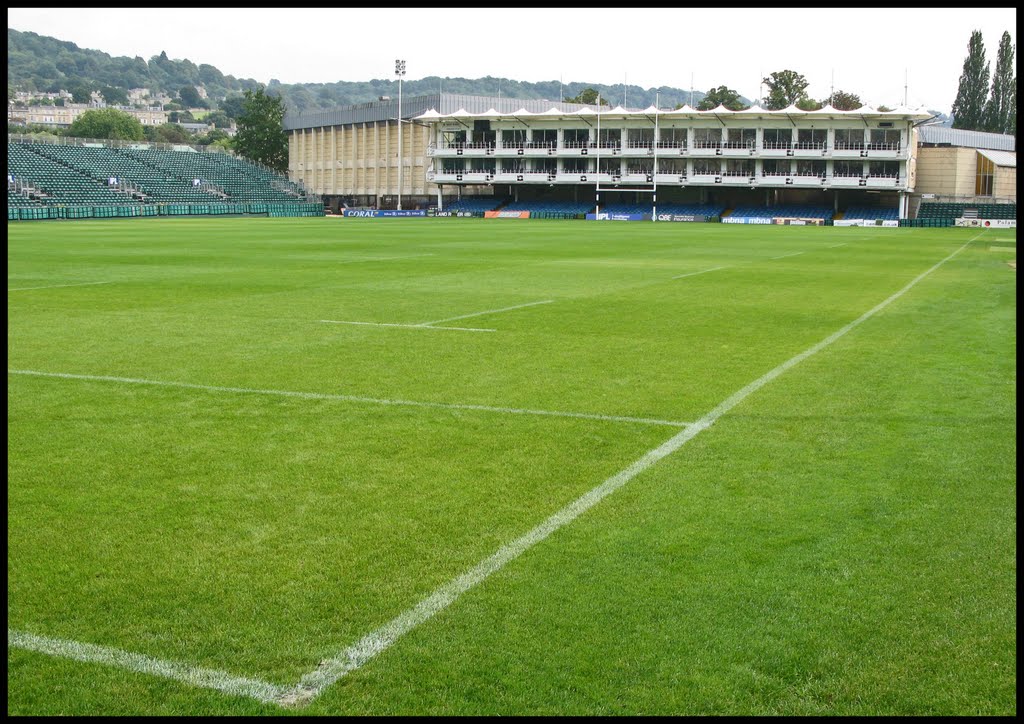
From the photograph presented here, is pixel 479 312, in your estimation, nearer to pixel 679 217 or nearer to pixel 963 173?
pixel 679 217

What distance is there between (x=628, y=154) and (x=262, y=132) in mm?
54138

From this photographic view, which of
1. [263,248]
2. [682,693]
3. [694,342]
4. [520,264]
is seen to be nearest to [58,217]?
[263,248]

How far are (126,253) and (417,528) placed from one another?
31.2m

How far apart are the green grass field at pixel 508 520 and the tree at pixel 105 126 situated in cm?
18332

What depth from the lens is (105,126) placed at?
185125mm

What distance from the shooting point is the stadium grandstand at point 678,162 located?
316ft

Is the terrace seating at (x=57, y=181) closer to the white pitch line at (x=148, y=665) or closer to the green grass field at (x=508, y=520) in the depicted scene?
the green grass field at (x=508, y=520)

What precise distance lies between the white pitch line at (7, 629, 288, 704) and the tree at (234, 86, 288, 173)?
13659 centimetres

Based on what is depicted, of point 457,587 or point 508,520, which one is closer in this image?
point 457,587

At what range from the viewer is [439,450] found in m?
9.02

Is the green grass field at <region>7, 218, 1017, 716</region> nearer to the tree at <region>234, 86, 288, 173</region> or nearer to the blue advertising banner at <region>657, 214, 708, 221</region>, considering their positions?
the blue advertising banner at <region>657, 214, 708, 221</region>

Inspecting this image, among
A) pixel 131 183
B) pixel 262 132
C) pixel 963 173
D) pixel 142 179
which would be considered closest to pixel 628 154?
pixel 963 173

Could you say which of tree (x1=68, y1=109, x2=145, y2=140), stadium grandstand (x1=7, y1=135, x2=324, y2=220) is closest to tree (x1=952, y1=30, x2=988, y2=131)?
stadium grandstand (x1=7, y1=135, x2=324, y2=220)

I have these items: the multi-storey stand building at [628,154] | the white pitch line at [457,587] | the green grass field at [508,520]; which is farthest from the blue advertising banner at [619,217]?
the white pitch line at [457,587]
